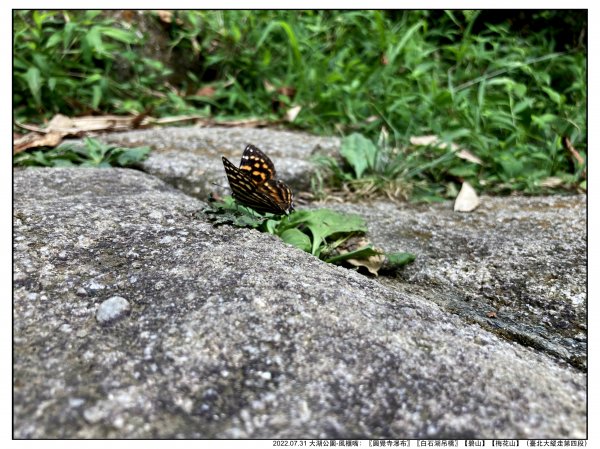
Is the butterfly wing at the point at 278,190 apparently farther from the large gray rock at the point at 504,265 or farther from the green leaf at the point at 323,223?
the large gray rock at the point at 504,265

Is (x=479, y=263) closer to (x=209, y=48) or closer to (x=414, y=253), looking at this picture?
(x=414, y=253)

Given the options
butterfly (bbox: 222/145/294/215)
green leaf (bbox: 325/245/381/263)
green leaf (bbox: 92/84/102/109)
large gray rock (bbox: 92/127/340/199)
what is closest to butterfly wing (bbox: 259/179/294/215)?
butterfly (bbox: 222/145/294/215)

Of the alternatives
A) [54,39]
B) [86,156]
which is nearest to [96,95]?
[54,39]

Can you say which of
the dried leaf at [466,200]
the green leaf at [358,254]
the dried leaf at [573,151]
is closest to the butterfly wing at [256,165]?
the green leaf at [358,254]

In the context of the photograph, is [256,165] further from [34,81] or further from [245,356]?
[34,81]

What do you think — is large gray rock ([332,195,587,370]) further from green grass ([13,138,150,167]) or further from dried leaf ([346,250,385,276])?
green grass ([13,138,150,167])
